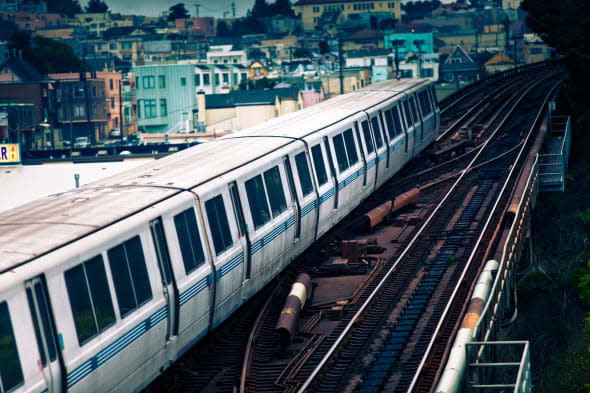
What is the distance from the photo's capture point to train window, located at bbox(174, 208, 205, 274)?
12.5 m

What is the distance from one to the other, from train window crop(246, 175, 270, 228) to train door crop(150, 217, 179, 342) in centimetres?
335

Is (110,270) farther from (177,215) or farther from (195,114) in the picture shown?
(195,114)

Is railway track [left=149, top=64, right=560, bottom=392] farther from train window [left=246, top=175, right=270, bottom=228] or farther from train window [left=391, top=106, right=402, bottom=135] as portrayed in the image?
train window [left=391, top=106, right=402, bottom=135]

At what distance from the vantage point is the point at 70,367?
949cm

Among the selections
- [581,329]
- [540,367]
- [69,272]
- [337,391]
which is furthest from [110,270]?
[581,329]

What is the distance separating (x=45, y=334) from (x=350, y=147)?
43.6ft

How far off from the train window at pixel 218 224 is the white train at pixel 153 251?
2 cm

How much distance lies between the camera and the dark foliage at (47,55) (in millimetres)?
113300

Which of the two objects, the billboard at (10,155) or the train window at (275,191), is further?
the billboard at (10,155)

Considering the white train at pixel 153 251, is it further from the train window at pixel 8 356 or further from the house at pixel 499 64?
the house at pixel 499 64

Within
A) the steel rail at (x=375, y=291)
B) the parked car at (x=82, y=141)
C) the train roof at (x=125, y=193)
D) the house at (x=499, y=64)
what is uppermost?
the train roof at (x=125, y=193)

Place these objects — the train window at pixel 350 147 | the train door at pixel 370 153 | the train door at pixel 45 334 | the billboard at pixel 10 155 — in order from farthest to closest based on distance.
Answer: the billboard at pixel 10 155 < the train door at pixel 370 153 < the train window at pixel 350 147 < the train door at pixel 45 334

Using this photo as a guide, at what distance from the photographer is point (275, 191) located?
647 inches

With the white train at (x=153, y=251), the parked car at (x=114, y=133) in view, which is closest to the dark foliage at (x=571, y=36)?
the white train at (x=153, y=251)
